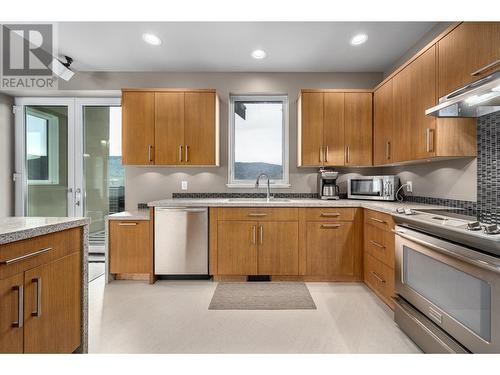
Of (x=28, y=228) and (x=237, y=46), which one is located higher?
(x=237, y=46)

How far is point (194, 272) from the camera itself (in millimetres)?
2986

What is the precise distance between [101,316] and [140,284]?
0.72 m

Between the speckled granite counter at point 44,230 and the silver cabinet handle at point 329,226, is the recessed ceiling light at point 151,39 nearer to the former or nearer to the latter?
the speckled granite counter at point 44,230

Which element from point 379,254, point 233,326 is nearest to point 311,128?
point 379,254

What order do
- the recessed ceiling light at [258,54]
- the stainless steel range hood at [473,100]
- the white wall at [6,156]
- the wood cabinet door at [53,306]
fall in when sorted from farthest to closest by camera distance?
the white wall at [6,156]
the recessed ceiling light at [258,54]
the stainless steel range hood at [473,100]
the wood cabinet door at [53,306]

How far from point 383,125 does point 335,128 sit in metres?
0.55

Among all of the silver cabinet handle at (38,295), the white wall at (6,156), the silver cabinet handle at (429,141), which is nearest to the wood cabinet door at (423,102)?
the silver cabinet handle at (429,141)

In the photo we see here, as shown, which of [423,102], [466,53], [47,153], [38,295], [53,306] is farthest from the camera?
[47,153]

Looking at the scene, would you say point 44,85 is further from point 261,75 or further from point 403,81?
point 403,81

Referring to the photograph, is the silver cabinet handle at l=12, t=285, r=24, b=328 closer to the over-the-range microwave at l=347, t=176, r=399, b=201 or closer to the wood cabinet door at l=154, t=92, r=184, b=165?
the wood cabinet door at l=154, t=92, r=184, b=165

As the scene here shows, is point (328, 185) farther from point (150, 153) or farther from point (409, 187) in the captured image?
point (150, 153)

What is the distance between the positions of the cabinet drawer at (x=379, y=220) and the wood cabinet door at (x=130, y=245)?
2.47 metres

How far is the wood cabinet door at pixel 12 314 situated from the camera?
41.8 inches

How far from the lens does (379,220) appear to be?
2.48 meters
